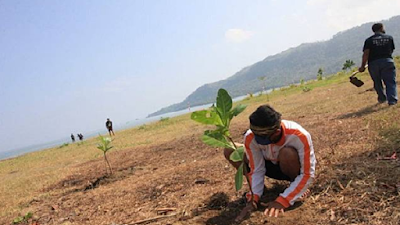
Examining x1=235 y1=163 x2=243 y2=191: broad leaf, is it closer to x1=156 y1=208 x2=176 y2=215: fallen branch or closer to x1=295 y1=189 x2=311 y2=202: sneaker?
x1=295 y1=189 x2=311 y2=202: sneaker

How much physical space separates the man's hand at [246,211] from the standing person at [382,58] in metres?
5.05

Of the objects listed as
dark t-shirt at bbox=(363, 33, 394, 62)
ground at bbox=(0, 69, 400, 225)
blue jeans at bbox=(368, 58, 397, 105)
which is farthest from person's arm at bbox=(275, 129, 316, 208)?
dark t-shirt at bbox=(363, 33, 394, 62)

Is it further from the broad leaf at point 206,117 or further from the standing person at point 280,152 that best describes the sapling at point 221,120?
the standing person at point 280,152

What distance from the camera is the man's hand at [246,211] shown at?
106 inches

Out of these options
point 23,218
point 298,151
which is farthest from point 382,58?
point 23,218

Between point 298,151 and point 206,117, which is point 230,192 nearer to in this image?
point 298,151

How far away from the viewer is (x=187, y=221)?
2959mm

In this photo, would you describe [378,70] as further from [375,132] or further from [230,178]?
[230,178]

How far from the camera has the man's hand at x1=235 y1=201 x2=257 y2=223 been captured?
2691mm

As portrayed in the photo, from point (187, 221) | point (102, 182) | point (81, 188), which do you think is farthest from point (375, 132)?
point (81, 188)

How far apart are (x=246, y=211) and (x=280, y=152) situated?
0.60 m

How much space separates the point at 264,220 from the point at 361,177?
110 cm

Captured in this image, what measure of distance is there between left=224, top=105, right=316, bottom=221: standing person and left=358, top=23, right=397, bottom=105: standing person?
15.3 ft

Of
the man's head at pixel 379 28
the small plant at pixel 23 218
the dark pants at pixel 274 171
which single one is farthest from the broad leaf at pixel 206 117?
the man's head at pixel 379 28
